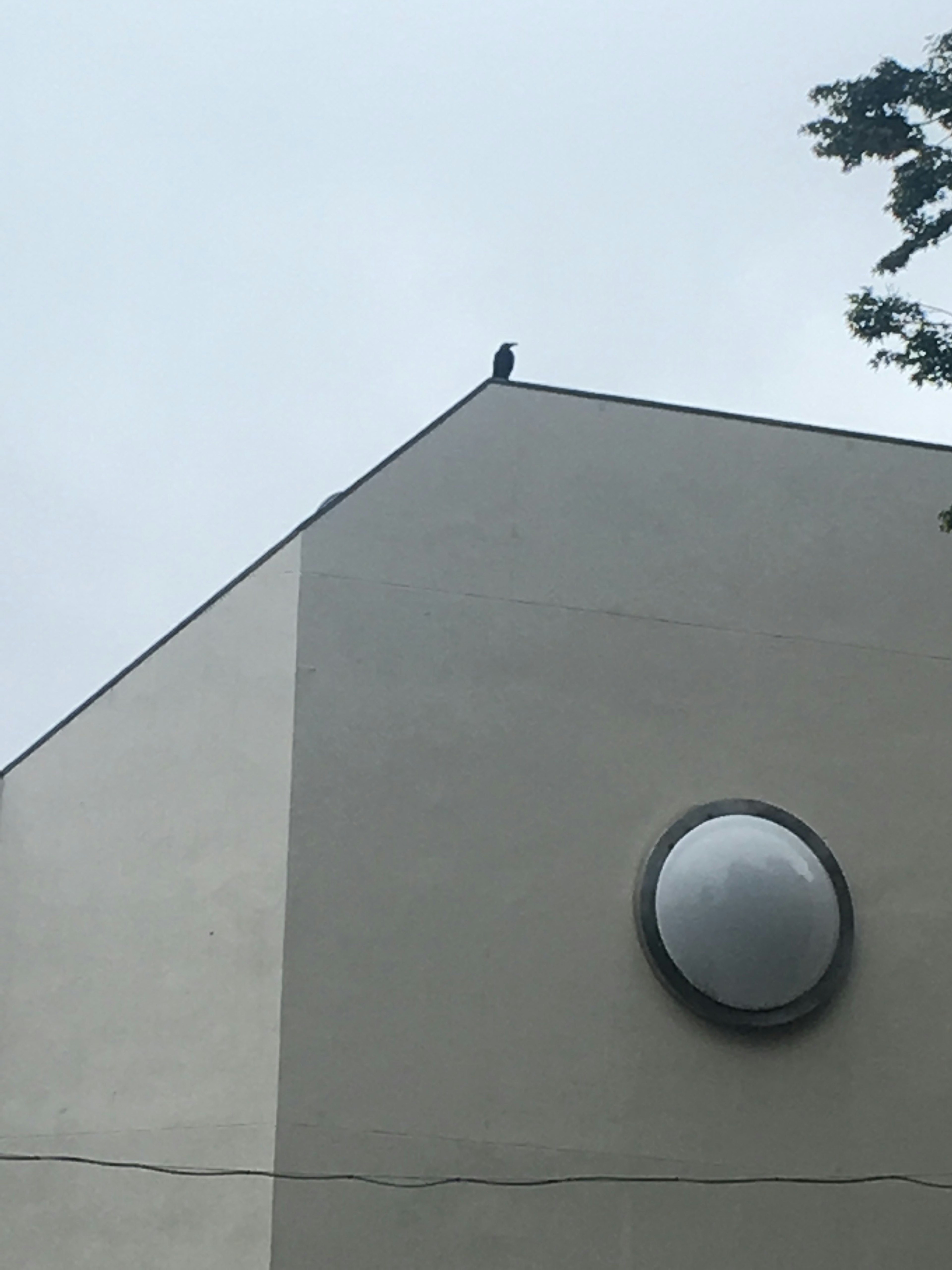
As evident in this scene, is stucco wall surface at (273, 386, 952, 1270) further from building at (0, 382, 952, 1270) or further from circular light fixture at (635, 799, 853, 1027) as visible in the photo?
circular light fixture at (635, 799, 853, 1027)

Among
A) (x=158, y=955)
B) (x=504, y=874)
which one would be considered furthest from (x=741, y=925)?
(x=158, y=955)

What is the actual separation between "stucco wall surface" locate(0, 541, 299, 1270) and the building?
30mm

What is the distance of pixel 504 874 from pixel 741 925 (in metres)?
1.59

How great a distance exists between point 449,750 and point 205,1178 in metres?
3.15

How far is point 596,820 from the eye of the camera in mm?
11250

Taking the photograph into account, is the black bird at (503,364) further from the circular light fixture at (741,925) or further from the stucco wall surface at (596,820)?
the circular light fixture at (741,925)

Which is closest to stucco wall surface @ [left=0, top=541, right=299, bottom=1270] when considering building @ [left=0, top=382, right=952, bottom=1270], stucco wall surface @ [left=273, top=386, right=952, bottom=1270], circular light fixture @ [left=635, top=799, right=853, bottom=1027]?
building @ [left=0, top=382, right=952, bottom=1270]

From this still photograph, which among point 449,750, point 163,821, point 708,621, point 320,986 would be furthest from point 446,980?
point 708,621

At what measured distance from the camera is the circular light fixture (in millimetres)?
10680

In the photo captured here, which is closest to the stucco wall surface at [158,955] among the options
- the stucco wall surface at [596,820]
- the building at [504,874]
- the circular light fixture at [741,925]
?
the building at [504,874]

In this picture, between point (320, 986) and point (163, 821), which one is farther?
point (163, 821)

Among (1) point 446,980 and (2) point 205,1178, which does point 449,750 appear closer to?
(1) point 446,980

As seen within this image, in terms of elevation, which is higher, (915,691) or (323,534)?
(323,534)

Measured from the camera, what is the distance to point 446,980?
10.7 m
